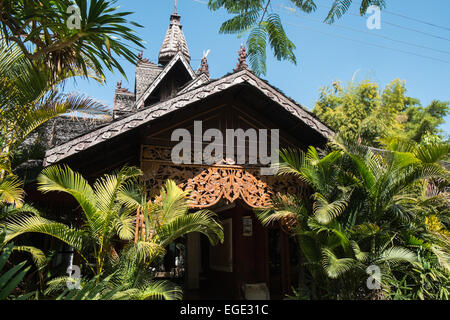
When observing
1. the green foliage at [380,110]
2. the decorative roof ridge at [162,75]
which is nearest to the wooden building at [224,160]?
the decorative roof ridge at [162,75]

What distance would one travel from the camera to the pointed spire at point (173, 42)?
16609 millimetres

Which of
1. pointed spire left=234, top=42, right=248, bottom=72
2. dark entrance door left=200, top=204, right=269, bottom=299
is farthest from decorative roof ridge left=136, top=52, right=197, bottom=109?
pointed spire left=234, top=42, right=248, bottom=72

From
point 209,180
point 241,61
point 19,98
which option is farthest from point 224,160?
point 19,98

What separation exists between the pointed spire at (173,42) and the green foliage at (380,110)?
391 inches

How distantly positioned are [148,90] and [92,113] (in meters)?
7.00

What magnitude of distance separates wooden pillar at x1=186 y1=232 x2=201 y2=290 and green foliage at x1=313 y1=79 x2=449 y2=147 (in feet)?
35.9

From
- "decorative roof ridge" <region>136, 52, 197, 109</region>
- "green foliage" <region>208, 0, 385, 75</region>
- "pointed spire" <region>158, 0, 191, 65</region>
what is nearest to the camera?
"green foliage" <region>208, 0, 385, 75</region>

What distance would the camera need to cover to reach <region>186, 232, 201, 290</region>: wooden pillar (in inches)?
456

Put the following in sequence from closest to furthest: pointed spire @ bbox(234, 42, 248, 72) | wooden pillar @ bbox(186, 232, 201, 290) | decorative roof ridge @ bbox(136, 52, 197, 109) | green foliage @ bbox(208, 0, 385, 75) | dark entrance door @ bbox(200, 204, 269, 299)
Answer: green foliage @ bbox(208, 0, 385, 75)
pointed spire @ bbox(234, 42, 248, 72)
dark entrance door @ bbox(200, 204, 269, 299)
wooden pillar @ bbox(186, 232, 201, 290)
decorative roof ridge @ bbox(136, 52, 197, 109)

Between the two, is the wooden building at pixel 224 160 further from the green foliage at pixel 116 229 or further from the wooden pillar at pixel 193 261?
the wooden pillar at pixel 193 261

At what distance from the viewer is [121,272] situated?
456cm

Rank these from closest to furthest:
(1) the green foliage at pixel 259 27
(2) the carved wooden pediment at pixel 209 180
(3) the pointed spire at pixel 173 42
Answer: (1) the green foliage at pixel 259 27, (2) the carved wooden pediment at pixel 209 180, (3) the pointed spire at pixel 173 42

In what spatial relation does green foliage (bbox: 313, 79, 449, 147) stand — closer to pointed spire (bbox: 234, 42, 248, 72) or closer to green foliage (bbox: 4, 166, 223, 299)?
pointed spire (bbox: 234, 42, 248, 72)
